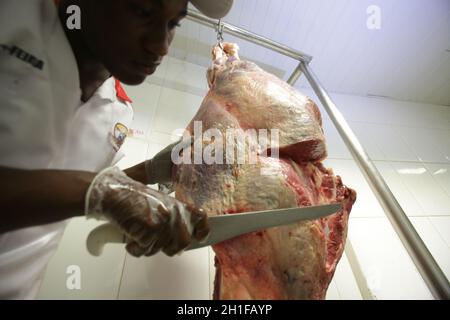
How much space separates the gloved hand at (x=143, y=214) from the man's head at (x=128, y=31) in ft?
1.01

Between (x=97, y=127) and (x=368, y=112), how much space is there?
2281 mm

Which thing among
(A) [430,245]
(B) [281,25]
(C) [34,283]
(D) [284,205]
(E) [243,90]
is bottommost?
(C) [34,283]

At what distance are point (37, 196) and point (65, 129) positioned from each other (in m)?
0.34

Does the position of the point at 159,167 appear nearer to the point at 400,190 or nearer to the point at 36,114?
the point at 36,114

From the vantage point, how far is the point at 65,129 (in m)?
0.65

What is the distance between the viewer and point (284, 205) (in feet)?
1.99

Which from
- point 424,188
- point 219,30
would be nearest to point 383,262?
point 424,188

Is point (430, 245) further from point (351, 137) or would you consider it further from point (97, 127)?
point (97, 127)

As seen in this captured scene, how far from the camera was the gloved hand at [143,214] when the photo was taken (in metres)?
0.42

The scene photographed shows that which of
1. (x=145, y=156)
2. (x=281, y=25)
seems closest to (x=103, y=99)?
(x=145, y=156)

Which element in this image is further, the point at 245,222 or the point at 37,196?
the point at 245,222

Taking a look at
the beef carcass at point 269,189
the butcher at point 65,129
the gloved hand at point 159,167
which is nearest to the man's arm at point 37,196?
the butcher at point 65,129

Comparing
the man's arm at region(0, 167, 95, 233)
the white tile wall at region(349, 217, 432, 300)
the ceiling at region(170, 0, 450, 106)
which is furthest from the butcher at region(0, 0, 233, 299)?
the ceiling at region(170, 0, 450, 106)

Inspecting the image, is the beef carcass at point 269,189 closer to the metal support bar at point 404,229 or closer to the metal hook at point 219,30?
the metal support bar at point 404,229
